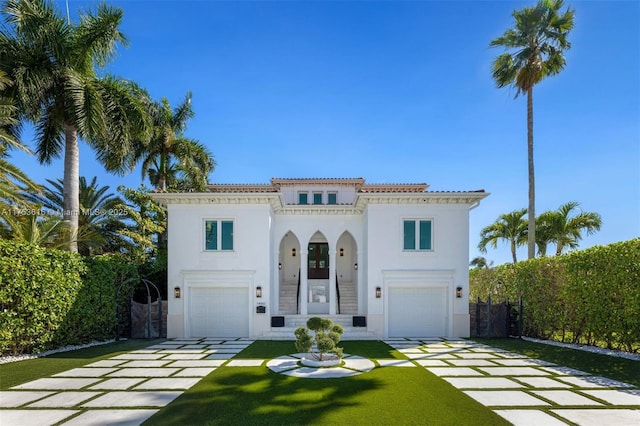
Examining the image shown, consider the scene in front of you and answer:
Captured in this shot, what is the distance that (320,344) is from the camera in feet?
27.5

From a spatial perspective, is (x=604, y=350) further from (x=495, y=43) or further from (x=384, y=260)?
(x=495, y=43)

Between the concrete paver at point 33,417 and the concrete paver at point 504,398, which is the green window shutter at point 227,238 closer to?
the concrete paver at point 33,417

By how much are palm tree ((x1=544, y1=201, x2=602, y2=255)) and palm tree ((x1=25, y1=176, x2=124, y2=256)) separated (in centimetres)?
2484

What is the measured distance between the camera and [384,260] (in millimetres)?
13977

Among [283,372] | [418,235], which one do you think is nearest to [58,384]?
[283,372]

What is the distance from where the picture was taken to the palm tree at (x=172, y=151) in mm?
19844

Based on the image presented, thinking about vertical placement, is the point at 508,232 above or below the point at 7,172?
below

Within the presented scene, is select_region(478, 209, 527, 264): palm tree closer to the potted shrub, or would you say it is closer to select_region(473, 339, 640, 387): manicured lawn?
select_region(473, 339, 640, 387): manicured lawn

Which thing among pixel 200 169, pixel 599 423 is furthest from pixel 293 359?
pixel 200 169

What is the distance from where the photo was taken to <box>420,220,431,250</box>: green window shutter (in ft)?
46.2

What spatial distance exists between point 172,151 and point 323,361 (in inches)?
661

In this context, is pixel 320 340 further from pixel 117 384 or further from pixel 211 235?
pixel 211 235

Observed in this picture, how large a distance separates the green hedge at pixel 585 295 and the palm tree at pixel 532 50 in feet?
11.0

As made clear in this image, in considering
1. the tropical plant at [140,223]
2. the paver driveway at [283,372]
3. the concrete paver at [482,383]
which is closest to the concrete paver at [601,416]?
the paver driveway at [283,372]
